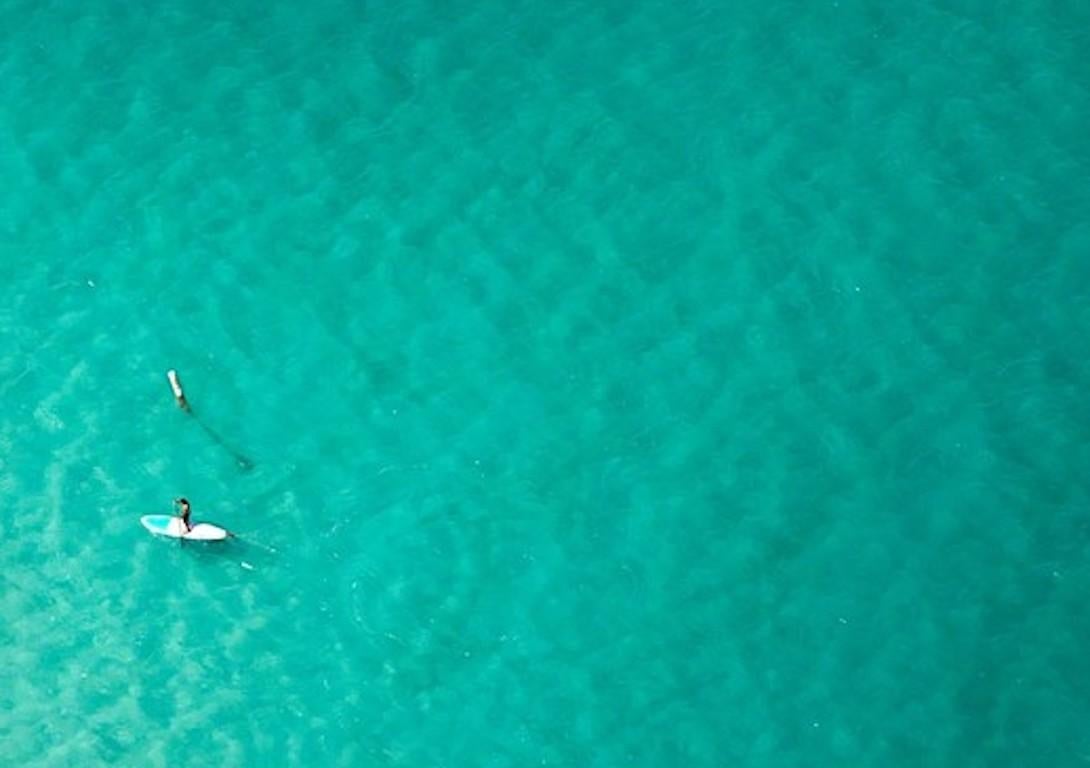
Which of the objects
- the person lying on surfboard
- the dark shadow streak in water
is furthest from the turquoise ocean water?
the person lying on surfboard

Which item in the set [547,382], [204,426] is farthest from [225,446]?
[547,382]

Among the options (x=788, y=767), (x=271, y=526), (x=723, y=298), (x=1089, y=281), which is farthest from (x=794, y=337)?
(x=271, y=526)

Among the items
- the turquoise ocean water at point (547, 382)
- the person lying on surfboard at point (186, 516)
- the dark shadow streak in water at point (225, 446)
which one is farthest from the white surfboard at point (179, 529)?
the dark shadow streak in water at point (225, 446)

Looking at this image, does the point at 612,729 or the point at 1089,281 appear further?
the point at 1089,281

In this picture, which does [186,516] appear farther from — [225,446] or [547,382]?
[547,382]

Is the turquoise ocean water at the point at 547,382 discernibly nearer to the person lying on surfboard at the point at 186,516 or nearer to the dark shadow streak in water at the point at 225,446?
the dark shadow streak in water at the point at 225,446

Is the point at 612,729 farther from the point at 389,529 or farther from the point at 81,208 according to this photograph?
the point at 81,208

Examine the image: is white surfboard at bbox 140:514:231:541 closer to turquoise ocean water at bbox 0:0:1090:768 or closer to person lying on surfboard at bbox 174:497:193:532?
person lying on surfboard at bbox 174:497:193:532
